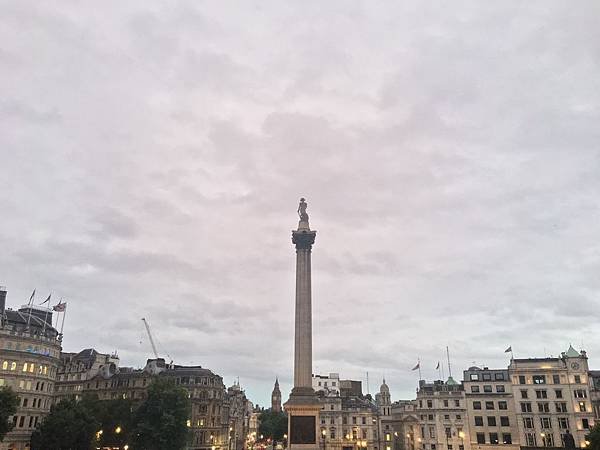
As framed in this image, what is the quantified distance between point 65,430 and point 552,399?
95.1 meters

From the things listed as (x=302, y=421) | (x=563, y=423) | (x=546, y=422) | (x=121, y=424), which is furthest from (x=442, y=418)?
(x=121, y=424)

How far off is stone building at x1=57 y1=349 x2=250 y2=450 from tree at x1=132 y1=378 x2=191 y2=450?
75.8 feet

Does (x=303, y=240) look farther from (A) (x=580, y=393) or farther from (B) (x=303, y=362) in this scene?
(A) (x=580, y=393)

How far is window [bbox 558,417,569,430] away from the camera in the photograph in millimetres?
105688

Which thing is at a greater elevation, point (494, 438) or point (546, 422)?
point (546, 422)

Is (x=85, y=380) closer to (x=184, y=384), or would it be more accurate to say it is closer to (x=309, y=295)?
(x=184, y=384)

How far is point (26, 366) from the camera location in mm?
90938

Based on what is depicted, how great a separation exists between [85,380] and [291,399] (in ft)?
229

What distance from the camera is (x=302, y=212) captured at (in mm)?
108812

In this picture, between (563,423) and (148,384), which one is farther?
(148,384)

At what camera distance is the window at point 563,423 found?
10569cm

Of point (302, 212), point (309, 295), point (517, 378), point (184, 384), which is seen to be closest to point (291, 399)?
point (309, 295)

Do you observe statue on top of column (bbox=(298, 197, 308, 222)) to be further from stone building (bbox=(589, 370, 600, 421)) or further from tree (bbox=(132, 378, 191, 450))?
stone building (bbox=(589, 370, 600, 421))

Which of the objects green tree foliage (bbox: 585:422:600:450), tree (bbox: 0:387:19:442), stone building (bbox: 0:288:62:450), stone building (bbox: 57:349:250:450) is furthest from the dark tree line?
green tree foliage (bbox: 585:422:600:450)
